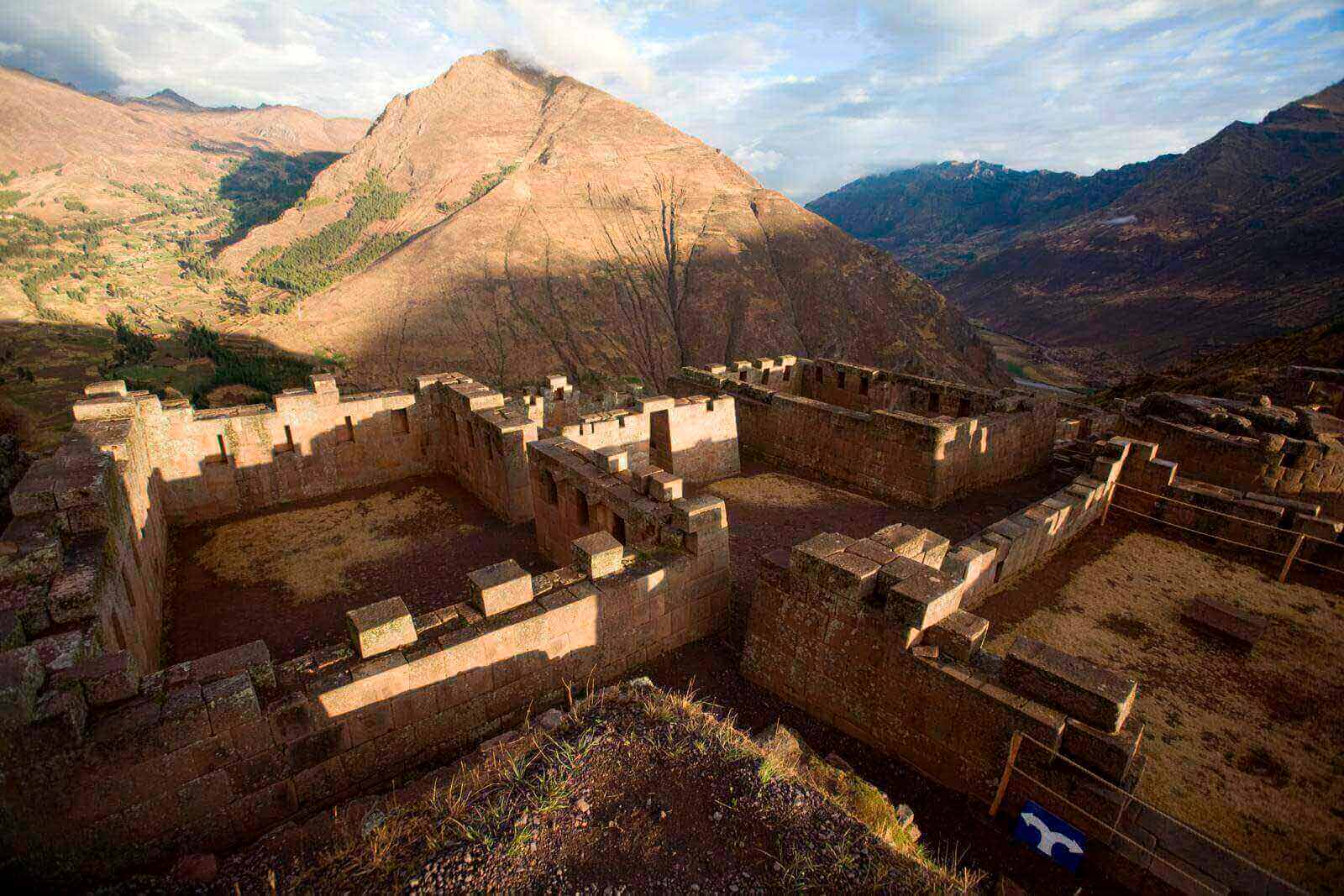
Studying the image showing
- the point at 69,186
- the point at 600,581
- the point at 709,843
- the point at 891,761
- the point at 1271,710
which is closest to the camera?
the point at 709,843

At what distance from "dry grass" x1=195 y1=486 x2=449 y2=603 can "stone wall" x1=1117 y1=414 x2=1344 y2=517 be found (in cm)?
1763

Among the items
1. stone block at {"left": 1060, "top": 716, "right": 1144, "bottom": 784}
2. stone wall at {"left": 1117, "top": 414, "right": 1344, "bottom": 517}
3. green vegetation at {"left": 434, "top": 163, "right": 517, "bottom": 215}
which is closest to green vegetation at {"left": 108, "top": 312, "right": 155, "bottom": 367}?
green vegetation at {"left": 434, "top": 163, "right": 517, "bottom": 215}

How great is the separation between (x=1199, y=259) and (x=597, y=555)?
358 ft

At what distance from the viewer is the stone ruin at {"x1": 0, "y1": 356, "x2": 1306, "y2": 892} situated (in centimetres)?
530

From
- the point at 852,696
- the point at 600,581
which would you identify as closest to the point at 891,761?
the point at 852,696

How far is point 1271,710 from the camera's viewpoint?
7.73 metres

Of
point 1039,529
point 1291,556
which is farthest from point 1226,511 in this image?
point 1039,529

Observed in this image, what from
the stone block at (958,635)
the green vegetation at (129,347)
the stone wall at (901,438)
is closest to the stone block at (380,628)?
the stone block at (958,635)

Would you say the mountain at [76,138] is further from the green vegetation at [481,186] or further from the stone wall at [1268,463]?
the stone wall at [1268,463]

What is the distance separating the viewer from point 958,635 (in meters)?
6.68

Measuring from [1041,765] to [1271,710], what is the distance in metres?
4.50

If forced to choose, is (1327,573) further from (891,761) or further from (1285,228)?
(1285,228)

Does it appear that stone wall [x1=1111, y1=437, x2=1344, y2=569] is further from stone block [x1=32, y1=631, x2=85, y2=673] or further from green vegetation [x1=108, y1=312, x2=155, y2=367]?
green vegetation [x1=108, y1=312, x2=155, y2=367]

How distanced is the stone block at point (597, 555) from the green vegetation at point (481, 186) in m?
85.8
